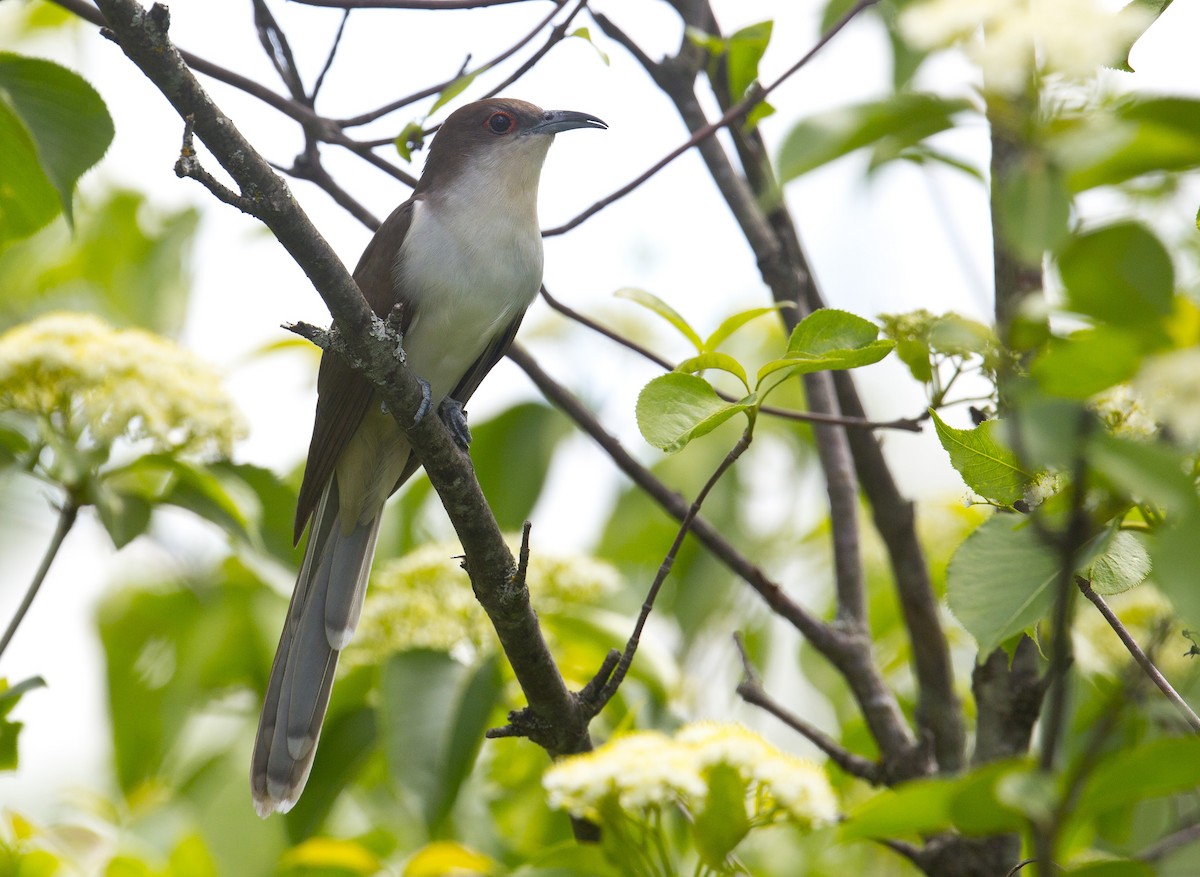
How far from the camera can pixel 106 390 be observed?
3.17m

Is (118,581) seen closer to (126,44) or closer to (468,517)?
(468,517)

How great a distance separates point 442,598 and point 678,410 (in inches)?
67.9

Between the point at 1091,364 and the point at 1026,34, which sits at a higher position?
the point at 1026,34

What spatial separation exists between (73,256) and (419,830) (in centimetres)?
342

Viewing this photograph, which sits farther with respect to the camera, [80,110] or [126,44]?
[80,110]

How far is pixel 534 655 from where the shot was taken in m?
2.63

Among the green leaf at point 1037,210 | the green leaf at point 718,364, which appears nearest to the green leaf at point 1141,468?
the green leaf at point 1037,210

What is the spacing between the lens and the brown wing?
3.55m

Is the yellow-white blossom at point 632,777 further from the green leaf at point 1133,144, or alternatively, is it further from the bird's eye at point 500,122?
the bird's eye at point 500,122

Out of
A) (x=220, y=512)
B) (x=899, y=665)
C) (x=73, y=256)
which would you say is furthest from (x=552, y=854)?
(x=73, y=256)

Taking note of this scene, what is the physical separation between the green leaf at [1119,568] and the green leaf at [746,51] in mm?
1593

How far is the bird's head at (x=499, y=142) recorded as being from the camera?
14.0ft

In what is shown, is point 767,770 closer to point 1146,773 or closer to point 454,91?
point 1146,773

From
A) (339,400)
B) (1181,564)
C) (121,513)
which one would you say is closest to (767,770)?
(1181,564)
